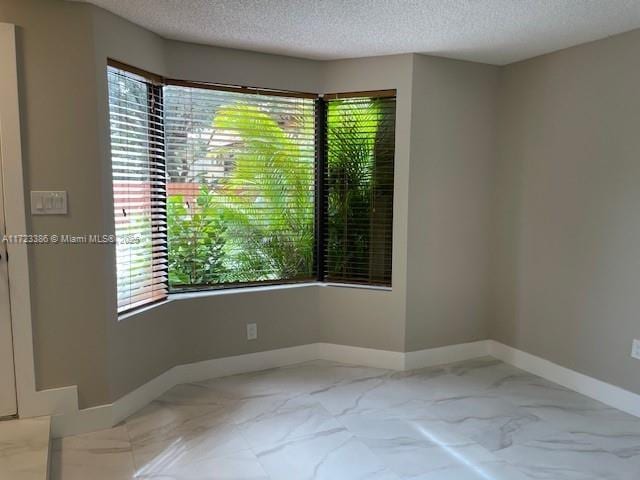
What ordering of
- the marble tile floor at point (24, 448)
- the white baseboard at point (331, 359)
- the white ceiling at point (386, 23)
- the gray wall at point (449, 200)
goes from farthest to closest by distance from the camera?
the gray wall at point (449, 200) → the white baseboard at point (331, 359) → the white ceiling at point (386, 23) → the marble tile floor at point (24, 448)

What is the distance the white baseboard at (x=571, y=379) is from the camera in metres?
2.91

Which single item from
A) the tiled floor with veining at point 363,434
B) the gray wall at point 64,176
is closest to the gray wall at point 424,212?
the gray wall at point 64,176

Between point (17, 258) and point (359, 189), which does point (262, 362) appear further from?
point (17, 258)

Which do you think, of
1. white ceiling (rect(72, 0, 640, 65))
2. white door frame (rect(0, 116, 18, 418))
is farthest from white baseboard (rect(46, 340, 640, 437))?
white ceiling (rect(72, 0, 640, 65))

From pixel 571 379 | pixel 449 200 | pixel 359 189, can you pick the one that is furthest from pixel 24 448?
pixel 571 379

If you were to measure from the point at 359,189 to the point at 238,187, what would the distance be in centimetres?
88

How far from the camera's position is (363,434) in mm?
2643

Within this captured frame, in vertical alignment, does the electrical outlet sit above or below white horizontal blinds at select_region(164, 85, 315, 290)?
below

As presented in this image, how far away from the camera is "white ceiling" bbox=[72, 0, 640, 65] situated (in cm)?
242

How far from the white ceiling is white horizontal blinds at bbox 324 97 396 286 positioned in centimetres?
45

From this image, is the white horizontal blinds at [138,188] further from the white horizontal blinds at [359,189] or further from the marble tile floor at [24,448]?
the white horizontal blinds at [359,189]

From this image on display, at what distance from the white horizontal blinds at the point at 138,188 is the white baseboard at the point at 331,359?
0.55 m

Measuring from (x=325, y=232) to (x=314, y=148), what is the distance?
2.08ft

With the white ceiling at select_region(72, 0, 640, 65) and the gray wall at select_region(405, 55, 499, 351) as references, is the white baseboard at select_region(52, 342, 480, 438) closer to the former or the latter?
the gray wall at select_region(405, 55, 499, 351)
